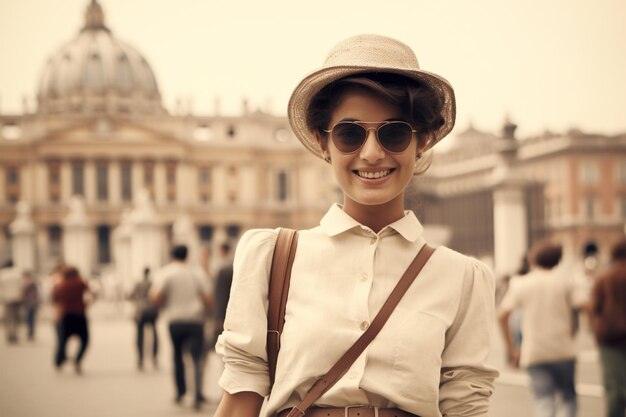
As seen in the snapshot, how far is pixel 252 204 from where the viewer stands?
6912 centimetres

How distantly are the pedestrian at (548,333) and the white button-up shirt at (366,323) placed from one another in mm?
3517

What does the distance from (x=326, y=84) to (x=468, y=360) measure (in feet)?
1.81

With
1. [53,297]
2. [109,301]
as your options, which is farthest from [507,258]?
Answer: [109,301]

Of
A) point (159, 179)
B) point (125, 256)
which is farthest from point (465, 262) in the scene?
point (159, 179)

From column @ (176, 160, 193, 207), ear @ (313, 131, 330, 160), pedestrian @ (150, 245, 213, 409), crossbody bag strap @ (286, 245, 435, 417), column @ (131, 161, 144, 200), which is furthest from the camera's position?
column @ (176, 160, 193, 207)

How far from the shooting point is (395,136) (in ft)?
6.08

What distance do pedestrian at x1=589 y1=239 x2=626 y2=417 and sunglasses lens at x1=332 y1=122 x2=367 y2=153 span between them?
11.8ft

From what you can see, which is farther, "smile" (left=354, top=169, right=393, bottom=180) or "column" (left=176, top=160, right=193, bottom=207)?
"column" (left=176, top=160, right=193, bottom=207)

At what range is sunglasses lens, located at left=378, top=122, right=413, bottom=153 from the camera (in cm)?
185

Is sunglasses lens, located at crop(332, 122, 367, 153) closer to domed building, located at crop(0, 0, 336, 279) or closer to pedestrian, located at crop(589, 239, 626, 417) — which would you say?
pedestrian, located at crop(589, 239, 626, 417)

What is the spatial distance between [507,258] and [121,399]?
765cm

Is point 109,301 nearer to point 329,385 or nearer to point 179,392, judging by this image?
point 179,392

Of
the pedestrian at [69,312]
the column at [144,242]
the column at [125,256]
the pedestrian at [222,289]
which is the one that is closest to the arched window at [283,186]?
the column at [125,256]

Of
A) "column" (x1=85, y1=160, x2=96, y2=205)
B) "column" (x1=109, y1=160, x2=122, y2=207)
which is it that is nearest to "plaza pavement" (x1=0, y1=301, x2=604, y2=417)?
"column" (x1=109, y1=160, x2=122, y2=207)
